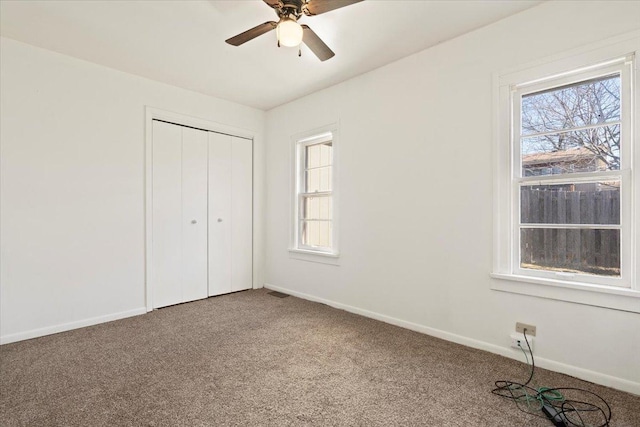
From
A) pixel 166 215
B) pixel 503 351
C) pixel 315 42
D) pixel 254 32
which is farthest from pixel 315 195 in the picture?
pixel 503 351

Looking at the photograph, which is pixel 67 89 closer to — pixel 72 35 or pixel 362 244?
pixel 72 35

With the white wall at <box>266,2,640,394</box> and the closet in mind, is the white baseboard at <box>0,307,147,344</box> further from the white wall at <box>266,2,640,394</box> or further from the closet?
the white wall at <box>266,2,640,394</box>

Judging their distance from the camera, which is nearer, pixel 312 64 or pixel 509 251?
pixel 509 251

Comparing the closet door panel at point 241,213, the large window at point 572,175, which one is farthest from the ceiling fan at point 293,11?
the closet door panel at point 241,213

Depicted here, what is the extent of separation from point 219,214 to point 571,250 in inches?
146

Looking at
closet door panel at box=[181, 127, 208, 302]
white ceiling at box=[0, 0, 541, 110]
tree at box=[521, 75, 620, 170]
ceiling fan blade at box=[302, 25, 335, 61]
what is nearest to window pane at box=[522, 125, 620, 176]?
tree at box=[521, 75, 620, 170]

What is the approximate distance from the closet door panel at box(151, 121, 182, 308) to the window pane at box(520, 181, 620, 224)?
3587 mm

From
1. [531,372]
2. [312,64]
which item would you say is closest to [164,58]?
[312,64]

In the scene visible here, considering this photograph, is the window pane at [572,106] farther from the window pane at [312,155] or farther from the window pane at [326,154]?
the window pane at [312,155]

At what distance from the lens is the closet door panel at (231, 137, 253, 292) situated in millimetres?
4320

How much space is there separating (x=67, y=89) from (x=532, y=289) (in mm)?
4406

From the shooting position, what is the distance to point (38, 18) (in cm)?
243

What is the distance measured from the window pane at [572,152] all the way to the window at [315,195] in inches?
77.2

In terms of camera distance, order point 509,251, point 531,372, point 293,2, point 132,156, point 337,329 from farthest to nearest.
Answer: point 132,156, point 337,329, point 509,251, point 531,372, point 293,2
